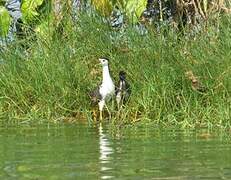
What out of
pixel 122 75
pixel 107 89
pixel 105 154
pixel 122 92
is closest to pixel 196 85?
pixel 122 92

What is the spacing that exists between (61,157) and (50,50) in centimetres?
509

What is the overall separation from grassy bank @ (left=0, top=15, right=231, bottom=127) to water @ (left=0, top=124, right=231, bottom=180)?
2.87 feet

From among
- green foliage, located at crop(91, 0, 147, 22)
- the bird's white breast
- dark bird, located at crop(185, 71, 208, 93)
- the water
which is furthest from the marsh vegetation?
the water

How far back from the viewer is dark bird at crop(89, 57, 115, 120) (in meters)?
11.0

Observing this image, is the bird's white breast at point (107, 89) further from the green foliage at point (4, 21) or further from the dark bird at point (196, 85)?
the green foliage at point (4, 21)

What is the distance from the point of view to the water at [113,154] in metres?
5.96

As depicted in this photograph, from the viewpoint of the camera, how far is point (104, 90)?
11.0 m

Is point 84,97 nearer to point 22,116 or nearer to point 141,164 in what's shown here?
point 22,116

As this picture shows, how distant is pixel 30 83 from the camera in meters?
11.7

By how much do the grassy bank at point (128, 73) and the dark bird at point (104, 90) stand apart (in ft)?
0.79

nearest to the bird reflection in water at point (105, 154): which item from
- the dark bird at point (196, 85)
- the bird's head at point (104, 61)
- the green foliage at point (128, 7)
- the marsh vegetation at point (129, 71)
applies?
the marsh vegetation at point (129, 71)

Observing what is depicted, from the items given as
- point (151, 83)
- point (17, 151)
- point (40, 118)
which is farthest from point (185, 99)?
point (17, 151)

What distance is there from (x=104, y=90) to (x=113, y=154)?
3.99 meters

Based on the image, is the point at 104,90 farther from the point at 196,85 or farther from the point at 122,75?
the point at 196,85
